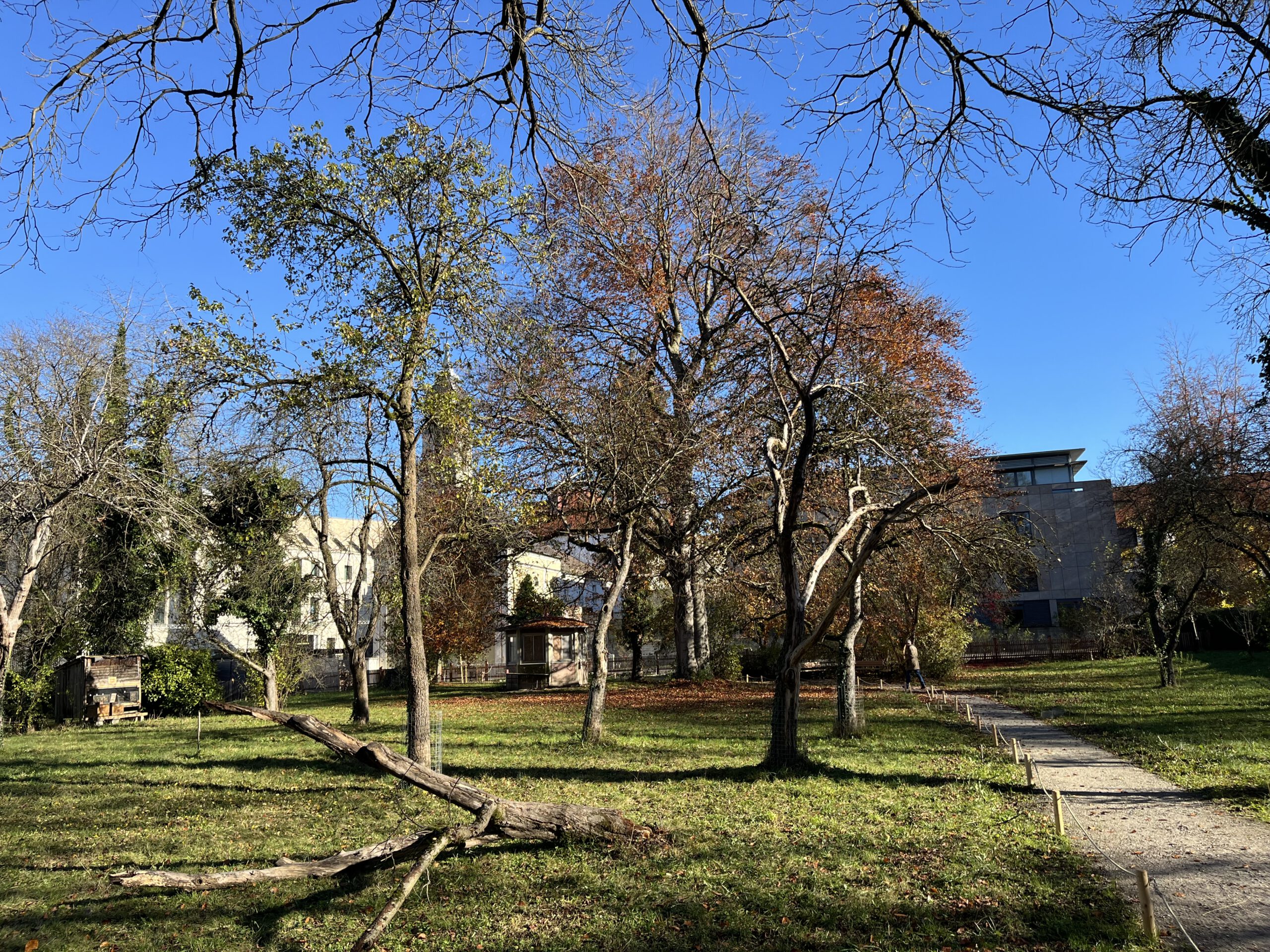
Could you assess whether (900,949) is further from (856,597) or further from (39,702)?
(39,702)

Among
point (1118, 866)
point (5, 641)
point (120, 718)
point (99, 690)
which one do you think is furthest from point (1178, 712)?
point (99, 690)

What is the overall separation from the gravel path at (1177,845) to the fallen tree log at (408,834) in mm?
4406

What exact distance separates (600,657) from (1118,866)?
9.86m

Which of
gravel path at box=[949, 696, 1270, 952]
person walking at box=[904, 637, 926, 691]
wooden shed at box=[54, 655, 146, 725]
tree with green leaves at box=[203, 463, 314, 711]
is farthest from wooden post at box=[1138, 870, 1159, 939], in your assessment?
wooden shed at box=[54, 655, 146, 725]

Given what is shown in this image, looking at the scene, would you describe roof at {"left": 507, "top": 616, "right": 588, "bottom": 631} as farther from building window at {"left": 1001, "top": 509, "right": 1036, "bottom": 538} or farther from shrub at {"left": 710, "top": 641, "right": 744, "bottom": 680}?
building window at {"left": 1001, "top": 509, "right": 1036, "bottom": 538}

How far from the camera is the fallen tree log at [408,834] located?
5.21 meters

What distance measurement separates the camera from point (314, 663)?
37.2m

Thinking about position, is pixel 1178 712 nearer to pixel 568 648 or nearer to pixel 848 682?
pixel 848 682

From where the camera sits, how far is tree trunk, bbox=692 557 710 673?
2891 cm

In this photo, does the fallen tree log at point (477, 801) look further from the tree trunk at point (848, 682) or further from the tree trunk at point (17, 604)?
the tree trunk at point (17, 604)

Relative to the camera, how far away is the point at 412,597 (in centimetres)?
1266

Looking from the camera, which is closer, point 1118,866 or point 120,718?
point 1118,866

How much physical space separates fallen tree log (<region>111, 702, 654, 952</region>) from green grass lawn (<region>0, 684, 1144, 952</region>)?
1.01 feet

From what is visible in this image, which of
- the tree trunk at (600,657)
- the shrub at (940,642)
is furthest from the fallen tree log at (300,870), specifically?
the shrub at (940,642)
